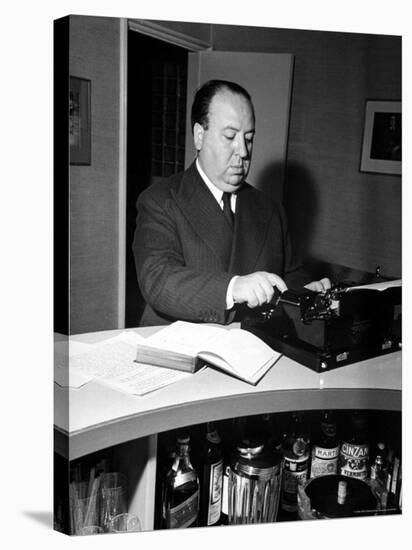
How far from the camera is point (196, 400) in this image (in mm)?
2031

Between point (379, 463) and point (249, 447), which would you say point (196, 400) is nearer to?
point (249, 447)

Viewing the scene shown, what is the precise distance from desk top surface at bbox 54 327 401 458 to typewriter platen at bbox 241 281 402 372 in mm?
44

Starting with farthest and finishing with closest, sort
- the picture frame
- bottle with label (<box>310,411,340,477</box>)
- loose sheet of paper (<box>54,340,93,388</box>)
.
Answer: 1. bottle with label (<box>310,411,340,477</box>)
2. loose sheet of paper (<box>54,340,93,388</box>)
3. the picture frame

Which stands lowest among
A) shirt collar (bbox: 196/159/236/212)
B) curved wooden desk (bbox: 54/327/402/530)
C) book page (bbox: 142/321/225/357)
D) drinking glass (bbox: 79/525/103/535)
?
drinking glass (bbox: 79/525/103/535)

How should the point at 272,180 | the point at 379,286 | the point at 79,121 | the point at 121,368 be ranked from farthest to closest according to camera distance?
the point at 379,286 → the point at 272,180 → the point at 121,368 → the point at 79,121

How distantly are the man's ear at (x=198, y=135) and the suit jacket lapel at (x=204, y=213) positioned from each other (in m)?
0.05

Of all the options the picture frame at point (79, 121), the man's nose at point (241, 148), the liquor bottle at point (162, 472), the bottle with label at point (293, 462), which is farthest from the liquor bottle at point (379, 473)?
the picture frame at point (79, 121)

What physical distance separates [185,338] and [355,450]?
27.4 inches

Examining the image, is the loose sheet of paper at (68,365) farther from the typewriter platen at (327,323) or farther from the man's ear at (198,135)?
the man's ear at (198,135)

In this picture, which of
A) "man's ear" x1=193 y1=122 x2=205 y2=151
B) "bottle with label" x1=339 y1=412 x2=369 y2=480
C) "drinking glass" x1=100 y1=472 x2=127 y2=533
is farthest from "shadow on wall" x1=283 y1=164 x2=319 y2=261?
"drinking glass" x1=100 y1=472 x2=127 y2=533

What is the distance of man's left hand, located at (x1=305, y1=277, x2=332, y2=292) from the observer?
89.6 inches

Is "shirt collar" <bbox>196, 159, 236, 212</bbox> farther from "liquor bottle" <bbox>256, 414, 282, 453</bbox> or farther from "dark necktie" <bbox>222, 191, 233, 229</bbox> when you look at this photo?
"liquor bottle" <bbox>256, 414, 282, 453</bbox>

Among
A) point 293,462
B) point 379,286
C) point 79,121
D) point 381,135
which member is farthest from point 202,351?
point 381,135

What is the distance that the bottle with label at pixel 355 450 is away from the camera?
239 centimetres
